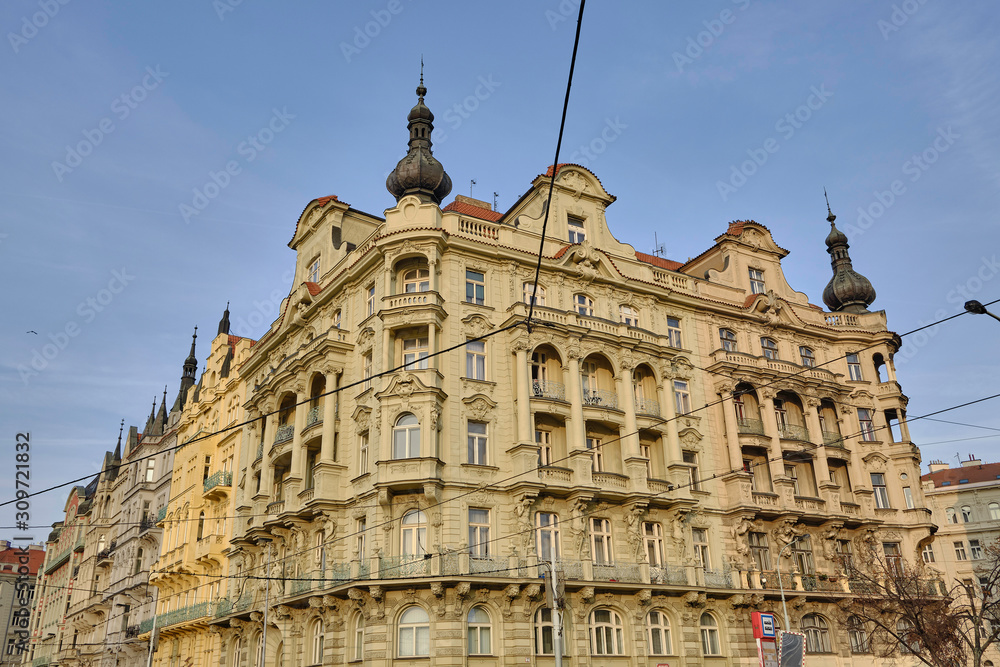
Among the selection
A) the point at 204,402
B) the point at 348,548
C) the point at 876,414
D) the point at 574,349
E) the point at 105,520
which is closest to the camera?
the point at 348,548

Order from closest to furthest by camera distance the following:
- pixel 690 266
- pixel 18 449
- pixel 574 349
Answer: pixel 18 449, pixel 574 349, pixel 690 266

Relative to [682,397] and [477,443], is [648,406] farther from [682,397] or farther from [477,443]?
[477,443]

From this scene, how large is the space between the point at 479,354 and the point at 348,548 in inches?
368

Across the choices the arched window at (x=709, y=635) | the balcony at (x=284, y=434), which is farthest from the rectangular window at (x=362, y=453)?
the arched window at (x=709, y=635)

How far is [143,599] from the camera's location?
55.3 m

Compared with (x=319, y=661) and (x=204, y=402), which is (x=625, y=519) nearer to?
(x=319, y=661)

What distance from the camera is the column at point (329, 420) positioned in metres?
34.6

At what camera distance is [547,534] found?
3250 centimetres

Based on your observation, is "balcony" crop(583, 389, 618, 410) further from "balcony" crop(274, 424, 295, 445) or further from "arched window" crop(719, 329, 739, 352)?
"balcony" crop(274, 424, 295, 445)

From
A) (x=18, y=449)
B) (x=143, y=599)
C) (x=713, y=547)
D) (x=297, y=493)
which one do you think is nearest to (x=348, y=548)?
(x=297, y=493)

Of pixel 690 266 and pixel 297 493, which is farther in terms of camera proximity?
pixel 690 266

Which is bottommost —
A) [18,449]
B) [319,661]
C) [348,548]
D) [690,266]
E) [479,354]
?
[319,661]

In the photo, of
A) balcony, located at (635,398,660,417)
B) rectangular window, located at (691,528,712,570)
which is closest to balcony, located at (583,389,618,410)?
balcony, located at (635,398,660,417)

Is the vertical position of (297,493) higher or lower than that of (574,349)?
lower
